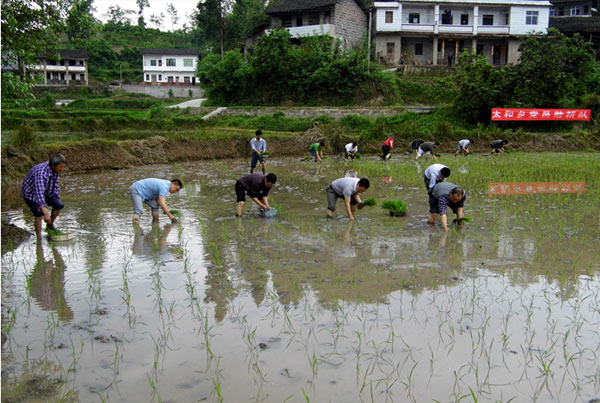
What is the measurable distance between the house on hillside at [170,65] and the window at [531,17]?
3698cm

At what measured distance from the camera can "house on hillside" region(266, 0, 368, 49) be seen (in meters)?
37.7

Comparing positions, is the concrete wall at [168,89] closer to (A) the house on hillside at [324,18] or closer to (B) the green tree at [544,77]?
(A) the house on hillside at [324,18]

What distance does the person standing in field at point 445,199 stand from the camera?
826 centimetres

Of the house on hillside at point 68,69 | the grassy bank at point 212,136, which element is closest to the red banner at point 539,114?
the grassy bank at point 212,136

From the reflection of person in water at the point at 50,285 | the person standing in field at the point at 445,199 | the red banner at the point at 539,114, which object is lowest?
the reflection of person in water at the point at 50,285

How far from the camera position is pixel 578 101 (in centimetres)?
2902

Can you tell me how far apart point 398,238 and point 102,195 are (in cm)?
762

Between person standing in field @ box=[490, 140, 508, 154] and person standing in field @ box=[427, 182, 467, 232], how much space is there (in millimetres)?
15233

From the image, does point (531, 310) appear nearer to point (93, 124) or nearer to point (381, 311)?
point (381, 311)

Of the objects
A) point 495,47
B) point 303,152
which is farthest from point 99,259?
point 495,47

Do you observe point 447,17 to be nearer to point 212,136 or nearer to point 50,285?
point 212,136

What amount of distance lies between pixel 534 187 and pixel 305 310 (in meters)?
10.3

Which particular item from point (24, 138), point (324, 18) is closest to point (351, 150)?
point (24, 138)

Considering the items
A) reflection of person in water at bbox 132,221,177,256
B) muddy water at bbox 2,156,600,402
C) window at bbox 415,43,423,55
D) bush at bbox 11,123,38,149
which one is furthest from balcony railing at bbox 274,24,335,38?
reflection of person in water at bbox 132,221,177,256
